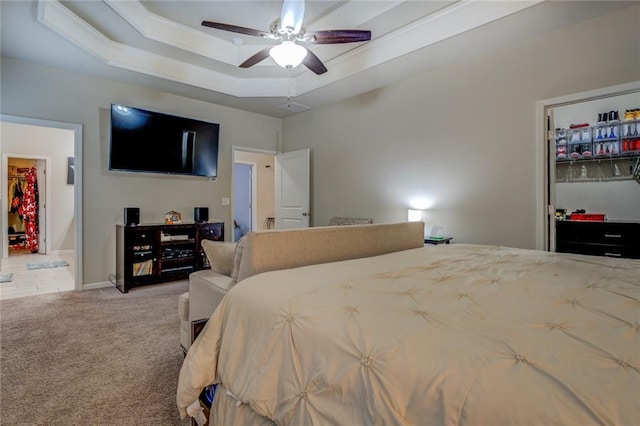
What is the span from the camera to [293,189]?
229 inches

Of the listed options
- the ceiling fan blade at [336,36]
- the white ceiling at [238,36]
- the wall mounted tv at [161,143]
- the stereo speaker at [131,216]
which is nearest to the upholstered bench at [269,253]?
the ceiling fan blade at [336,36]

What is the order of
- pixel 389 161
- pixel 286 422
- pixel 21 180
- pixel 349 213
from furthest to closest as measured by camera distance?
pixel 21 180, pixel 349 213, pixel 389 161, pixel 286 422

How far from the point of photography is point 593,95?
9.55ft

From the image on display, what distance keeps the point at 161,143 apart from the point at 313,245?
376cm

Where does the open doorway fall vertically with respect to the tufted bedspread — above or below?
above

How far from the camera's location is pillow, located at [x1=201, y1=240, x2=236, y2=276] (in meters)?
2.05

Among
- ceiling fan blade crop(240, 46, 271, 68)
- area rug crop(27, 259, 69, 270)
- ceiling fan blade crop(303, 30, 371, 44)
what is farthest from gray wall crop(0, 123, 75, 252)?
ceiling fan blade crop(303, 30, 371, 44)

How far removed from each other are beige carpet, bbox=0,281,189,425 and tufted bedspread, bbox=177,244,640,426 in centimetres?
71

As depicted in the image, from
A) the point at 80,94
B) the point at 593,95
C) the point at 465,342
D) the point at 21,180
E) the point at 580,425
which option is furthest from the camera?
the point at 21,180

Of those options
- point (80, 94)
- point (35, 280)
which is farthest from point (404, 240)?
point (35, 280)

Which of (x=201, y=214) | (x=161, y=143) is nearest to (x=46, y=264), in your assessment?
(x=201, y=214)

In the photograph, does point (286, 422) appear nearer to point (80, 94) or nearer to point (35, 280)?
point (80, 94)

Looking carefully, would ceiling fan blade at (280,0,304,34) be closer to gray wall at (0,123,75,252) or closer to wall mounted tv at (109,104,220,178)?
wall mounted tv at (109,104,220,178)

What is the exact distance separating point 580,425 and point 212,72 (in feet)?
16.9
